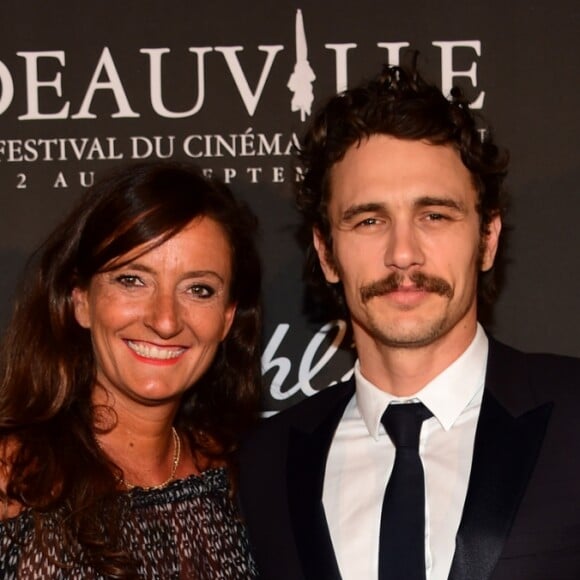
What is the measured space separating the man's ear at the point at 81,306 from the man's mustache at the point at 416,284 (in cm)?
74

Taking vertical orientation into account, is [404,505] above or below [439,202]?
below

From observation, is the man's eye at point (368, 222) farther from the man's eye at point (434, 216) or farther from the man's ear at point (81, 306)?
the man's ear at point (81, 306)

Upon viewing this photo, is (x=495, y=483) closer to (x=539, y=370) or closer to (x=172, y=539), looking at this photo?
(x=539, y=370)

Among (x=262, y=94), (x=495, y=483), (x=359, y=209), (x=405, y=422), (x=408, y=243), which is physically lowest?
(x=495, y=483)

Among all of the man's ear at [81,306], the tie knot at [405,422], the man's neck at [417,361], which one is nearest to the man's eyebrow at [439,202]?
the man's neck at [417,361]

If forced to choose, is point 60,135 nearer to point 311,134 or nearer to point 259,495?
point 311,134

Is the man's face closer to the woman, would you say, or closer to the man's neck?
the man's neck

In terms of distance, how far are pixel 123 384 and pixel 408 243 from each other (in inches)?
32.0

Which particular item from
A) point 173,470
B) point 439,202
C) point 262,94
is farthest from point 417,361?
point 262,94

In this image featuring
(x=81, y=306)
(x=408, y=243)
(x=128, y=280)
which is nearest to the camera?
(x=408, y=243)

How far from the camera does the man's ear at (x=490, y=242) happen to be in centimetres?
262

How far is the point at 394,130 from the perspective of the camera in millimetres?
2541

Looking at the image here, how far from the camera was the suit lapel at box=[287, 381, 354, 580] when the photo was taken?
7.53ft

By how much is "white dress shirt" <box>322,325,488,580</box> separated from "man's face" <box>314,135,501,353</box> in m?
0.12
